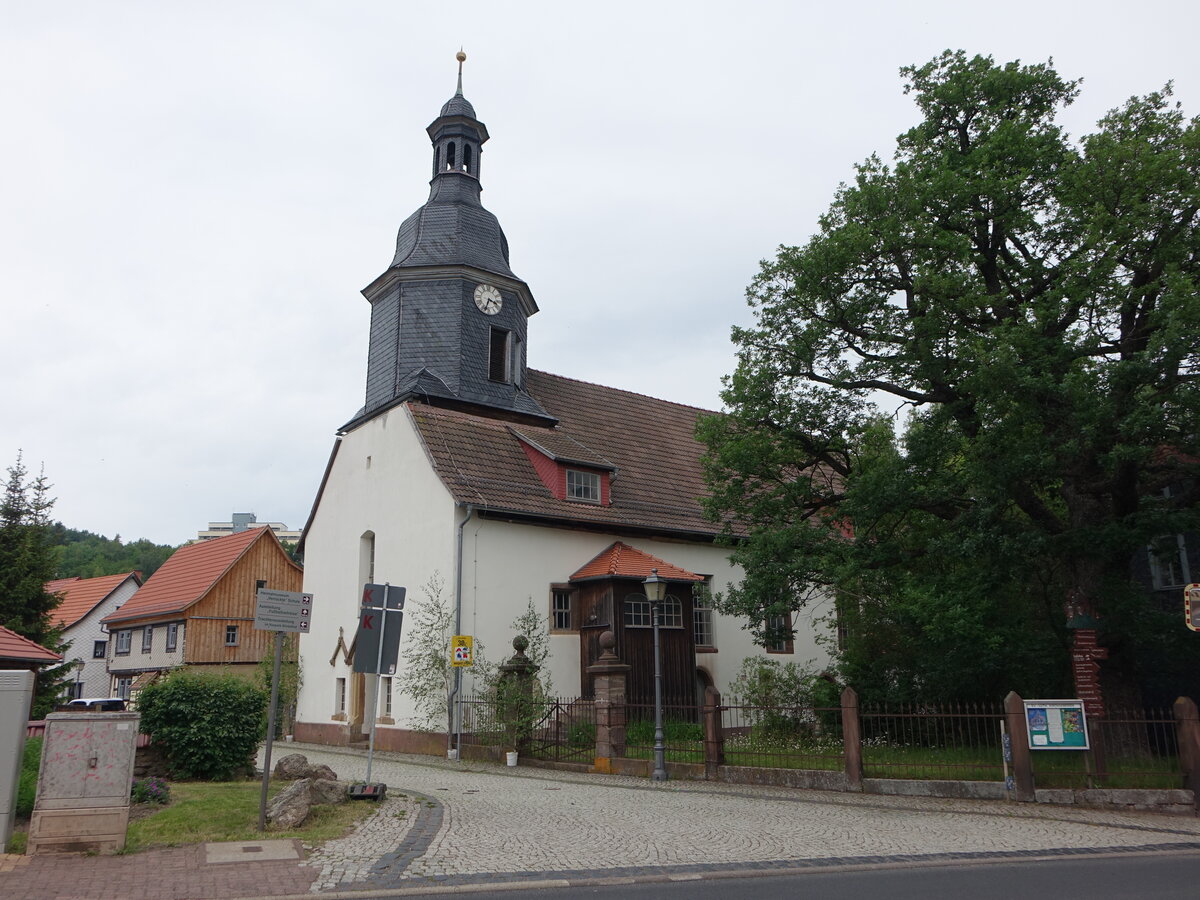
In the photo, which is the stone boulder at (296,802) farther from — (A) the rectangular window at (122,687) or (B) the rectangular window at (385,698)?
(A) the rectangular window at (122,687)

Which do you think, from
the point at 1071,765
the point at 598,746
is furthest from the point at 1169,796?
the point at 598,746

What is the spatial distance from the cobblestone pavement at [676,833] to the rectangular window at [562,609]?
27.7 feet

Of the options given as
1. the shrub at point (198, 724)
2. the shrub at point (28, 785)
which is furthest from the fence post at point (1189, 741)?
the shrub at point (28, 785)

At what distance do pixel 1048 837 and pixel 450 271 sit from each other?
2021 centimetres

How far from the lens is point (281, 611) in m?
10.2

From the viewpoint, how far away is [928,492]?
1472cm

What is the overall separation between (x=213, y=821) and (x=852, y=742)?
840 centimetres

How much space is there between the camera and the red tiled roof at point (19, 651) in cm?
1546

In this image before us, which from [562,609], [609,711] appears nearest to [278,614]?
[609,711]

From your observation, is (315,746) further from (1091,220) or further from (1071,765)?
(1091,220)

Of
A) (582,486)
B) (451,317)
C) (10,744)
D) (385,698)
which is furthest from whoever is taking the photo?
(451,317)

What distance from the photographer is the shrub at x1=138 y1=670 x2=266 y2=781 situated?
44.7 feet

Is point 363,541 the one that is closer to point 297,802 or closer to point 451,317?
point 451,317

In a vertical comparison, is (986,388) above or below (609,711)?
above
